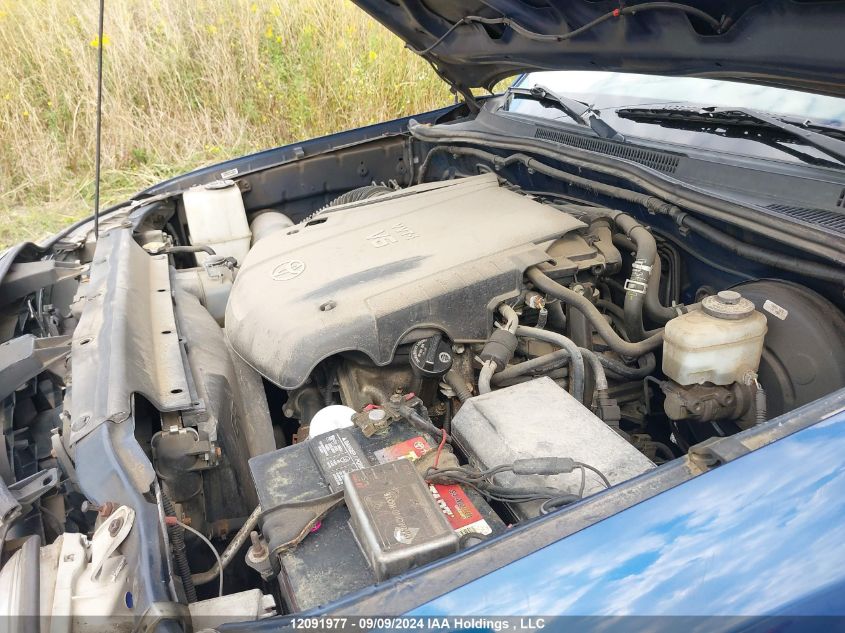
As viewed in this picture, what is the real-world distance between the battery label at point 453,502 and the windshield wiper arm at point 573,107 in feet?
4.81

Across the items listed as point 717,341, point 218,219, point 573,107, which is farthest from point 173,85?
point 717,341

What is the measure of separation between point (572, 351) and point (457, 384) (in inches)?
12.3

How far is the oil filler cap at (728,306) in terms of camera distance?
58.0 inches

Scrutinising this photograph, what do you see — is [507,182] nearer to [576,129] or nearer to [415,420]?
[576,129]

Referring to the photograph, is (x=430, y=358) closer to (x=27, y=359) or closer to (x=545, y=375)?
(x=545, y=375)

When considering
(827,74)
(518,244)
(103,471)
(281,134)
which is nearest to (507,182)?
(518,244)

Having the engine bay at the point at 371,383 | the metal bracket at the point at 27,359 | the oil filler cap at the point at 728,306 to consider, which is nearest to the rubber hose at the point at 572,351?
the engine bay at the point at 371,383

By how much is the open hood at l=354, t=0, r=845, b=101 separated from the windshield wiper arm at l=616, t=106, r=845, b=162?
0.48ft

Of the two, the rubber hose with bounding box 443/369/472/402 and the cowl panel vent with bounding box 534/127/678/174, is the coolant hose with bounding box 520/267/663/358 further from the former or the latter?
the cowl panel vent with bounding box 534/127/678/174

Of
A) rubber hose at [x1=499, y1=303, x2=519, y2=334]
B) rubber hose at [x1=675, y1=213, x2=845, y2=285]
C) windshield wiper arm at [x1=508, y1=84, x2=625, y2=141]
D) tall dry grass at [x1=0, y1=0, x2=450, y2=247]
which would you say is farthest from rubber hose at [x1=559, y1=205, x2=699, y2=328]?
tall dry grass at [x1=0, y1=0, x2=450, y2=247]

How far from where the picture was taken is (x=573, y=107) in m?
2.52

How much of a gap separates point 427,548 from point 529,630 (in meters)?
0.19

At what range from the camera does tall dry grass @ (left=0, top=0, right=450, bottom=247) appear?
5.82m

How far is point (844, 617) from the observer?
1.00 m
